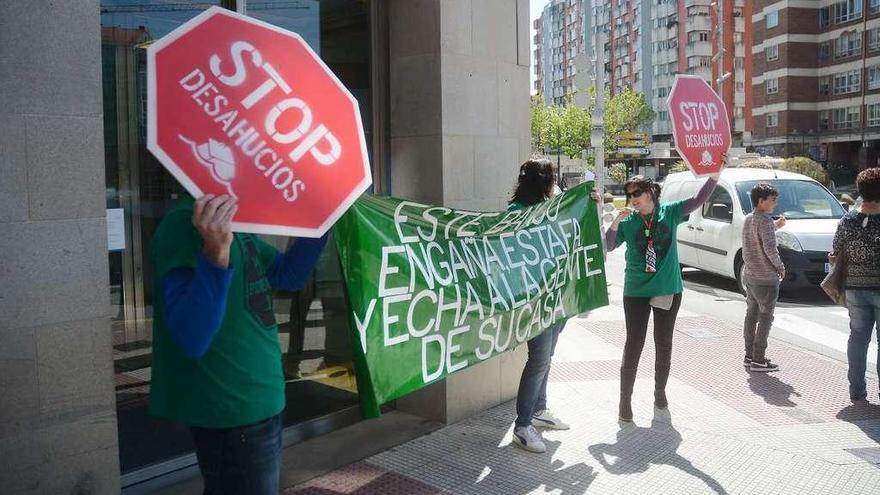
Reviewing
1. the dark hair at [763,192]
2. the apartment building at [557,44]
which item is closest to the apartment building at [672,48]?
the apartment building at [557,44]

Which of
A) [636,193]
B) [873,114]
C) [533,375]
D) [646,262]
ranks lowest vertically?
[533,375]

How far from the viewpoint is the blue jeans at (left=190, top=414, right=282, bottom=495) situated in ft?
8.05

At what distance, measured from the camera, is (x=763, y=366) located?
25.0 ft

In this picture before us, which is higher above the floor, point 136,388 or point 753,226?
point 753,226

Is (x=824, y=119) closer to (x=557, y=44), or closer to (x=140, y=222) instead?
(x=557, y=44)

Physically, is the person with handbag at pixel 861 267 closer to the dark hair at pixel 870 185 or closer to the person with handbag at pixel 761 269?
the dark hair at pixel 870 185

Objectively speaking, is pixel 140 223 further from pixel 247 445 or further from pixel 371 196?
pixel 247 445

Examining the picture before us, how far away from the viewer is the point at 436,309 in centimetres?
440

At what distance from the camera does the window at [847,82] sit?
198 feet

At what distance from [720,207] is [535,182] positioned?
9.00m

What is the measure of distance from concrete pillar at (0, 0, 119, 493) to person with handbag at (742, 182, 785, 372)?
240 inches

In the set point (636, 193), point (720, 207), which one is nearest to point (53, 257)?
point (636, 193)

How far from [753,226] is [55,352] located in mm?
6428

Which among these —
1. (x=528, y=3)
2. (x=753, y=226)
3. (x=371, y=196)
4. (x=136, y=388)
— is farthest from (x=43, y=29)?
(x=753, y=226)
